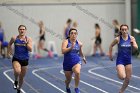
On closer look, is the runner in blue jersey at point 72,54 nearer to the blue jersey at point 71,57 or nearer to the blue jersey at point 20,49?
the blue jersey at point 71,57

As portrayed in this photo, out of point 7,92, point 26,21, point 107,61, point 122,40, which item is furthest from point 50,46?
point 122,40

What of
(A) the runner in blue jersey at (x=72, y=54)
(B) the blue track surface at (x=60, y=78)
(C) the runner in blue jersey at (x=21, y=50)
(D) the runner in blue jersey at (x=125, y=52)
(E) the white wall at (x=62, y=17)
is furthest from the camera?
(E) the white wall at (x=62, y=17)

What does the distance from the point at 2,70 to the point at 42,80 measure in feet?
12.3

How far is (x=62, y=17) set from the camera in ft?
84.6

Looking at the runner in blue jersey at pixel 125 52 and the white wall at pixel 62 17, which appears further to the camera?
the white wall at pixel 62 17

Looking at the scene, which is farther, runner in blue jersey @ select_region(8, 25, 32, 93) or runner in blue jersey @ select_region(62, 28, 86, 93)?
runner in blue jersey @ select_region(8, 25, 32, 93)

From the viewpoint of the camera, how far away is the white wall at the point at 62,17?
2516 centimetres

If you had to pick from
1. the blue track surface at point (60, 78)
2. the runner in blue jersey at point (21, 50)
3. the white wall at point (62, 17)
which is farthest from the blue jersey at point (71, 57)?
the white wall at point (62, 17)

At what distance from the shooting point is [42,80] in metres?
15.7

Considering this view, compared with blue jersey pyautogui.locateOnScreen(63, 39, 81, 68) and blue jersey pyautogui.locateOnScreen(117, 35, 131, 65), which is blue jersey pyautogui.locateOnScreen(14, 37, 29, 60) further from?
blue jersey pyautogui.locateOnScreen(117, 35, 131, 65)

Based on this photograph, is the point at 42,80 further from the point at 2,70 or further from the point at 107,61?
the point at 107,61

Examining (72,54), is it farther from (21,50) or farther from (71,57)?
(21,50)

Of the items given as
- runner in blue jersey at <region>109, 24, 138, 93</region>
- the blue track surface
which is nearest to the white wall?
the blue track surface

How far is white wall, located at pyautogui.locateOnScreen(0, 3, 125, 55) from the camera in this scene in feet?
82.5
